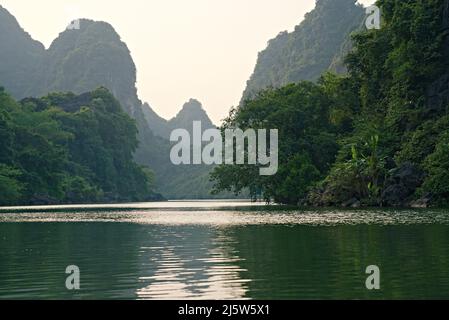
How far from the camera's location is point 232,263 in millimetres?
19984

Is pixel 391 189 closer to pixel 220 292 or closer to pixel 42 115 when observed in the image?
pixel 220 292

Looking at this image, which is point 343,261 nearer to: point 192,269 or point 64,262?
point 192,269

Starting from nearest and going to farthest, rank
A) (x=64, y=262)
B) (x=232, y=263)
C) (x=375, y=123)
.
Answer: (x=232, y=263) < (x=64, y=262) < (x=375, y=123)

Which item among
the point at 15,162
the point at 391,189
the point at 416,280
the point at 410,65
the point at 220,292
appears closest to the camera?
the point at 220,292

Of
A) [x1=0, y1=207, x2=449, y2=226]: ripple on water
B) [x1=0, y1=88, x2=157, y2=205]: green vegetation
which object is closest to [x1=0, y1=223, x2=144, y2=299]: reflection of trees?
[x1=0, y1=207, x2=449, y2=226]: ripple on water

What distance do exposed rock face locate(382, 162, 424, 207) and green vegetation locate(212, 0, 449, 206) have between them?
93 millimetres

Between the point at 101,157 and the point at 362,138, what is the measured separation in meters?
97.2

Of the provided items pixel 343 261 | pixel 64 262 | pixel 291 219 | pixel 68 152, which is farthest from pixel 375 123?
pixel 68 152

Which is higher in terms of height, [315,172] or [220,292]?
[315,172]

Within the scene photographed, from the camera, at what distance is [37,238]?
101 ft

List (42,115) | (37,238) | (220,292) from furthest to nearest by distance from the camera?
1. (42,115)
2. (37,238)
3. (220,292)

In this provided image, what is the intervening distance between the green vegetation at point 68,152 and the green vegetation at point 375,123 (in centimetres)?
3035

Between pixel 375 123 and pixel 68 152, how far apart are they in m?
86.2
